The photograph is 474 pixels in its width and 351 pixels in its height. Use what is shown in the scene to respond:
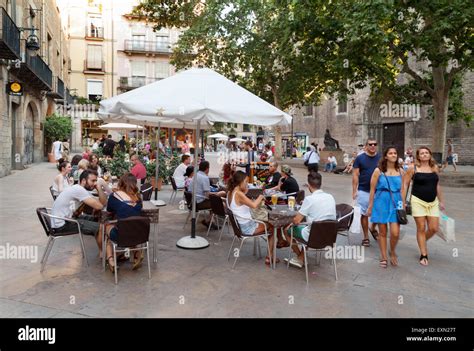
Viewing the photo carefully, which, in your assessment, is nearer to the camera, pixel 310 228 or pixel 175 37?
pixel 310 228

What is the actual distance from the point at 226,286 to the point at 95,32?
40.6 m

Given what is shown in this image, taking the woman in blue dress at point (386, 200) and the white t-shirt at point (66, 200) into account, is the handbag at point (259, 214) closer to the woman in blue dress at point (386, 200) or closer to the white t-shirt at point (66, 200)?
the woman in blue dress at point (386, 200)

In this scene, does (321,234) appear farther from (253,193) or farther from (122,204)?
(253,193)

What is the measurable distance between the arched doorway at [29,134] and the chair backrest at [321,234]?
62.4 feet

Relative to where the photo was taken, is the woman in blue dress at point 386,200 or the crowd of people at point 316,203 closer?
the crowd of people at point 316,203

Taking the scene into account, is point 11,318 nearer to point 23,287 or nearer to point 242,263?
point 23,287

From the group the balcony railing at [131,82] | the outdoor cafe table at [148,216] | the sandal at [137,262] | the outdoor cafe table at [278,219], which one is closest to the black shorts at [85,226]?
the outdoor cafe table at [148,216]

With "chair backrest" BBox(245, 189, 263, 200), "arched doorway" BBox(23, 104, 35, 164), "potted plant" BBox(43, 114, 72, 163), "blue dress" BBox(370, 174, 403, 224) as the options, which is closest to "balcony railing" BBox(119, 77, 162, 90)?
"potted plant" BBox(43, 114, 72, 163)

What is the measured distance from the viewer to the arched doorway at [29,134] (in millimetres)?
20172

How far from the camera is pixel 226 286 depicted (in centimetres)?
448

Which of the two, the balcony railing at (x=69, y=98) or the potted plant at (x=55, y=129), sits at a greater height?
the balcony railing at (x=69, y=98)

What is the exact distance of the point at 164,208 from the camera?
30.3 feet
